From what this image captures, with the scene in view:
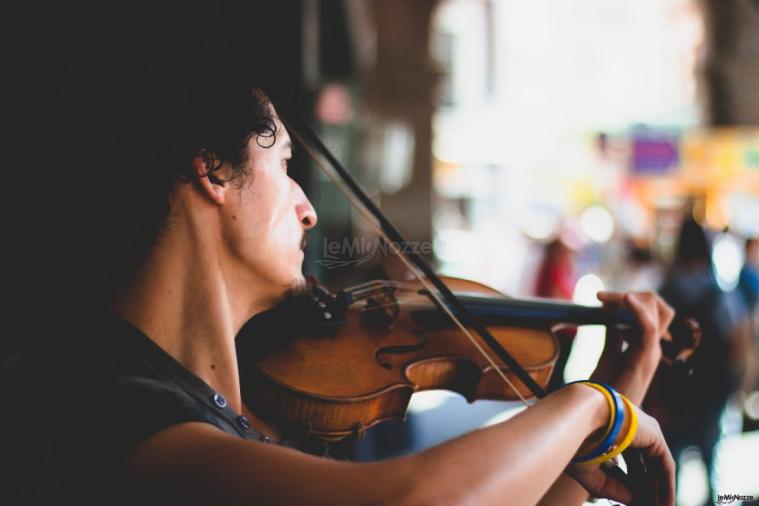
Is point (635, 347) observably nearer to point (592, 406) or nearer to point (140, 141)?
point (592, 406)

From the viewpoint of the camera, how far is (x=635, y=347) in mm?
1253

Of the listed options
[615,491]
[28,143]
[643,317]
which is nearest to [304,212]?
[615,491]

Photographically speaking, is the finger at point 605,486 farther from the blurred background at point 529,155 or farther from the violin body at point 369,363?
the blurred background at point 529,155

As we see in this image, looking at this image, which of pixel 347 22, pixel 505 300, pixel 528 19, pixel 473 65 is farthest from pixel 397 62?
pixel 505 300

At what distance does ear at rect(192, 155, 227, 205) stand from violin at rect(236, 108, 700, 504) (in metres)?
0.17

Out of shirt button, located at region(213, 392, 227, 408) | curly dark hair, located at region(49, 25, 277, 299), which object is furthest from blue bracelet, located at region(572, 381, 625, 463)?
curly dark hair, located at region(49, 25, 277, 299)

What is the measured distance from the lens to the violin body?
111 cm

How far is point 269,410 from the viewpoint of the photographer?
3.63ft

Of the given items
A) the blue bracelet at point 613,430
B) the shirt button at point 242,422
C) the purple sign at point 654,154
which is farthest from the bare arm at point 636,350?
the purple sign at point 654,154

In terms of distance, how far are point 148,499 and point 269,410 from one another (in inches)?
17.7

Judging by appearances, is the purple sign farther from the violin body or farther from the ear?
the ear

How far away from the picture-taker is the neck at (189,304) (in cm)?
88

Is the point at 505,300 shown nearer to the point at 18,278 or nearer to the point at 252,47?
the point at 252,47

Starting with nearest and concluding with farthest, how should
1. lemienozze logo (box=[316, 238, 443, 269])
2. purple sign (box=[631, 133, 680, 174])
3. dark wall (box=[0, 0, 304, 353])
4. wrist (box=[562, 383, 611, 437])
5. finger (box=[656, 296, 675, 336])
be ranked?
1. wrist (box=[562, 383, 611, 437])
2. lemienozze logo (box=[316, 238, 443, 269])
3. finger (box=[656, 296, 675, 336])
4. dark wall (box=[0, 0, 304, 353])
5. purple sign (box=[631, 133, 680, 174])
